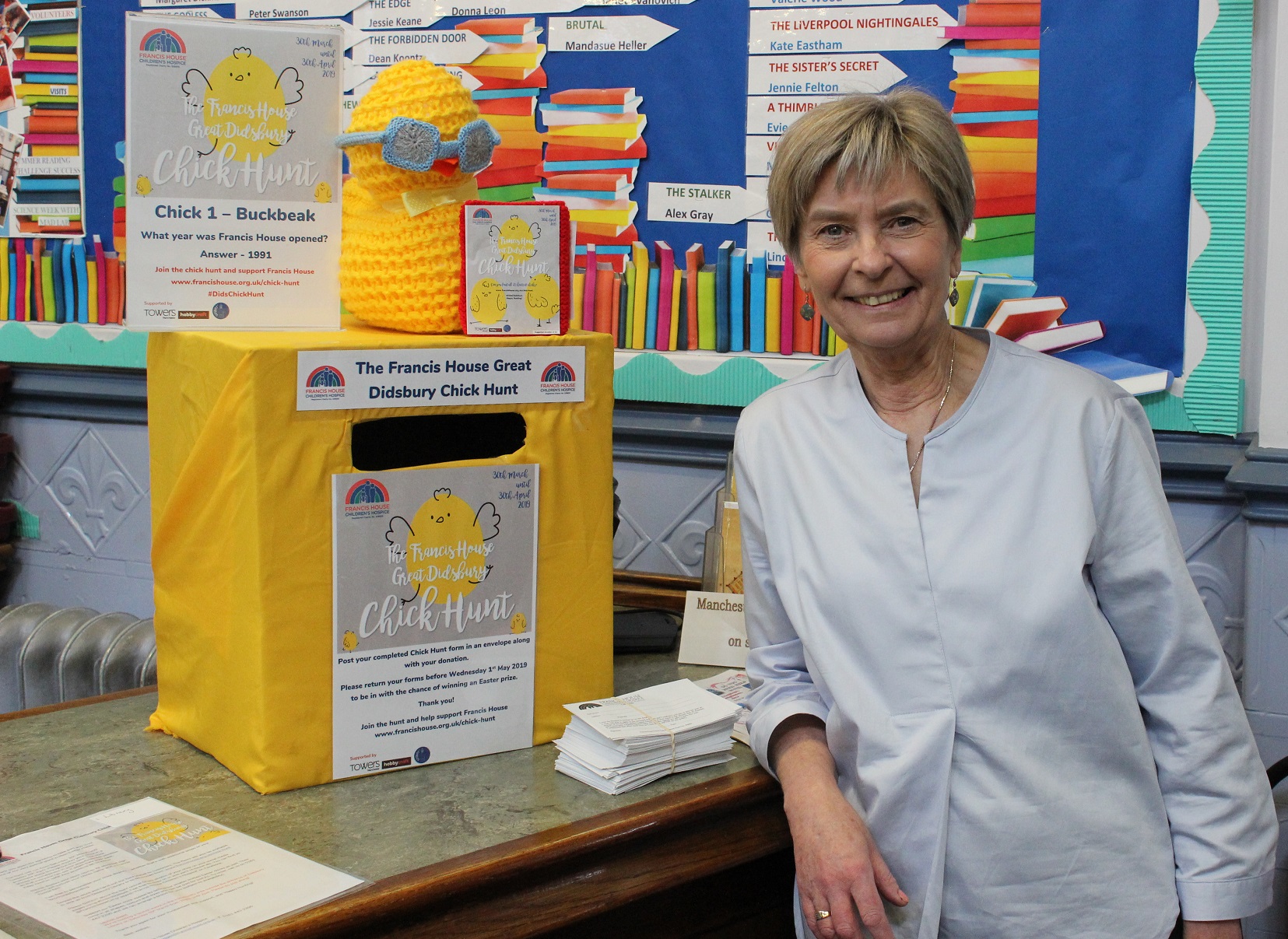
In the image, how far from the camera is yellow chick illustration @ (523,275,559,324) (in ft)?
4.80

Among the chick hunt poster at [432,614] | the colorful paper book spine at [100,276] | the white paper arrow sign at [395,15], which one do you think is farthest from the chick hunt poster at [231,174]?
the colorful paper book spine at [100,276]

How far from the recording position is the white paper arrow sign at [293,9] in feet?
8.24

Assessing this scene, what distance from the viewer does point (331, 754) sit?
1.38m

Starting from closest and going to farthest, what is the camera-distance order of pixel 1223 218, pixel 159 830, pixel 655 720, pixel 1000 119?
pixel 159 830
pixel 655 720
pixel 1223 218
pixel 1000 119

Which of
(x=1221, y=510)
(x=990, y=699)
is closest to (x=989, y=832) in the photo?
(x=990, y=699)

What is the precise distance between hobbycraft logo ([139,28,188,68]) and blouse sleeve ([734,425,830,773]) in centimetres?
78

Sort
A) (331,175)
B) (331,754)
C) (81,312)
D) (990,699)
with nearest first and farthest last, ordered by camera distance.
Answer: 1. (990,699)
2. (331,754)
3. (331,175)
4. (81,312)

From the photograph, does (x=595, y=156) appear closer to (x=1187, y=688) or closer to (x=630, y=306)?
(x=630, y=306)

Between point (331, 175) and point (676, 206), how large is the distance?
0.95 metres

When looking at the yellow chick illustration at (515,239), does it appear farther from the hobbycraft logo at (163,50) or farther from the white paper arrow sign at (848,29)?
the white paper arrow sign at (848,29)

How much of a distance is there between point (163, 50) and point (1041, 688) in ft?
3.92

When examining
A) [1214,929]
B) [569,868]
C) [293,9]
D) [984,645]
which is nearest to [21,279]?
[293,9]

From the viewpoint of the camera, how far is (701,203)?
2.29 metres

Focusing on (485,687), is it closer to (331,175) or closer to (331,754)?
(331,754)
